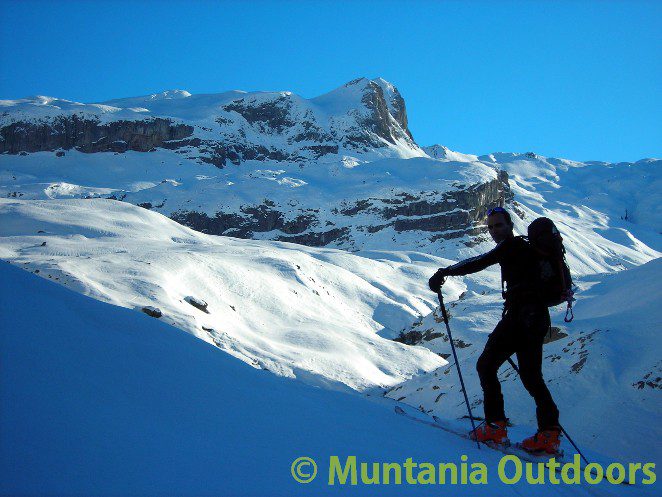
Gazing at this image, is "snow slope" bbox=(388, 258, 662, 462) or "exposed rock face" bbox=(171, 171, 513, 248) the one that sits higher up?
"exposed rock face" bbox=(171, 171, 513, 248)

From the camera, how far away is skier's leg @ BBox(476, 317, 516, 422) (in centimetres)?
513

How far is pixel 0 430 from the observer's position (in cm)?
245

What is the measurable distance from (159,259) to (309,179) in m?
93.3

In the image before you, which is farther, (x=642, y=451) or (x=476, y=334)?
(x=476, y=334)

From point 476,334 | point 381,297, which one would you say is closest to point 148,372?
point 476,334

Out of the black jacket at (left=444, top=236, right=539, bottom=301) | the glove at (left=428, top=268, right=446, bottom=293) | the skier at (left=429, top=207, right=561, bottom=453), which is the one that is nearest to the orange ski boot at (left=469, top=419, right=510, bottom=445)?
the skier at (left=429, top=207, right=561, bottom=453)

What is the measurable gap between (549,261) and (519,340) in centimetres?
79

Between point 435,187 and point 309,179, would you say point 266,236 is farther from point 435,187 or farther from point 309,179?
point 435,187

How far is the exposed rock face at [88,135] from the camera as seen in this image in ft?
436

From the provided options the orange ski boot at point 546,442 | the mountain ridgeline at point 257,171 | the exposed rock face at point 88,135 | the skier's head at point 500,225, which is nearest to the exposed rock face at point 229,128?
the exposed rock face at point 88,135

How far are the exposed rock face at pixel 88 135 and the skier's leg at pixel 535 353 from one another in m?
148

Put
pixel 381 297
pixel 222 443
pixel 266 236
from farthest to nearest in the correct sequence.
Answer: pixel 266 236 → pixel 381 297 → pixel 222 443

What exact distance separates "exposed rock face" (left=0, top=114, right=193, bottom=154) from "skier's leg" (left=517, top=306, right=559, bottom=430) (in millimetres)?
148265

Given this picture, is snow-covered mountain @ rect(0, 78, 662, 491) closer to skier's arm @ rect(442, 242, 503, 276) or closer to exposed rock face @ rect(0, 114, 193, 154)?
exposed rock face @ rect(0, 114, 193, 154)
